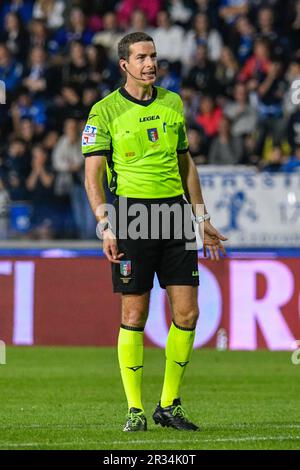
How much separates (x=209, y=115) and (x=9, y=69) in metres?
3.69

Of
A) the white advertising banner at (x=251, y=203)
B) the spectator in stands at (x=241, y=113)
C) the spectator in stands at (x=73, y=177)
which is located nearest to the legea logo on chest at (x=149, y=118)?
the white advertising banner at (x=251, y=203)

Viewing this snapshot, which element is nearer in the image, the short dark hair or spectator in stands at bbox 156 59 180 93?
the short dark hair

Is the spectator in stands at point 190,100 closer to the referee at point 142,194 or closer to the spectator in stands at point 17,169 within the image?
the spectator in stands at point 17,169

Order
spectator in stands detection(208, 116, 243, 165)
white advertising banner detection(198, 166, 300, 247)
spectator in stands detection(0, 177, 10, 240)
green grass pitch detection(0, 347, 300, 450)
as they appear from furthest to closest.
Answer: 1. spectator in stands detection(208, 116, 243, 165)
2. spectator in stands detection(0, 177, 10, 240)
3. white advertising banner detection(198, 166, 300, 247)
4. green grass pitch detection(0, 347, 300, 450)

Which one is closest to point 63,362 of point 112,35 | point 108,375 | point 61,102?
point 108,375

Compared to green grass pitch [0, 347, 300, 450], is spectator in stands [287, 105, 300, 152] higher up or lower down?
higher up

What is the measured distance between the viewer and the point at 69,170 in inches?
627

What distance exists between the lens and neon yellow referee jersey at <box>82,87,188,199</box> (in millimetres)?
7742

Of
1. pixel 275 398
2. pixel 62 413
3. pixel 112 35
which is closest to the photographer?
pixel 62 413

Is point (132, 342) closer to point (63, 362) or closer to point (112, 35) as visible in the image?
point (63, 362)

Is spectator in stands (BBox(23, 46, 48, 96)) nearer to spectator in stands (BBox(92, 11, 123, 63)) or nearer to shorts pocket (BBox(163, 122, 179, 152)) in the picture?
spectator in stands (BBox(92, 11, 123, 63))

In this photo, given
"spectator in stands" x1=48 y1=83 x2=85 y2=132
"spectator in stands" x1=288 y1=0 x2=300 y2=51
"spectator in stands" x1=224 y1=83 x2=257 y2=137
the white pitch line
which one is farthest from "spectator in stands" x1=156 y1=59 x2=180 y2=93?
the white pitch line

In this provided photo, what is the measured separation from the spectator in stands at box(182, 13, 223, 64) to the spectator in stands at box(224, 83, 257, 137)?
135 centimetres

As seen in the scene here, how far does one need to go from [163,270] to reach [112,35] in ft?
39.5
